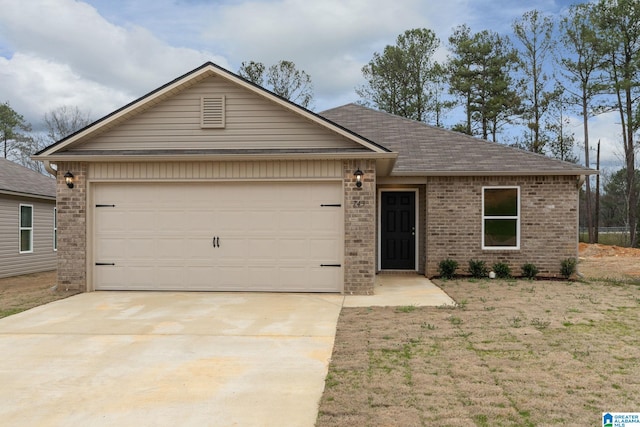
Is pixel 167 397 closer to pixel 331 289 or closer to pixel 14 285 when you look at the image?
pixel 331 289

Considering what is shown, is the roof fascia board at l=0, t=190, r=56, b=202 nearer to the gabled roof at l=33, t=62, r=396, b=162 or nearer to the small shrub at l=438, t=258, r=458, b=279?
the gabled roof at l=33, t=62, r=396, b=162

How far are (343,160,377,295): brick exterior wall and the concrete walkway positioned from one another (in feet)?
2.10

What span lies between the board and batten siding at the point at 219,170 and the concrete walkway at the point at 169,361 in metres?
2.50

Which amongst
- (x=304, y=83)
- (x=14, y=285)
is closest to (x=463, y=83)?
(x=304, y=83)

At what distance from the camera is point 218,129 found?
9734 mm

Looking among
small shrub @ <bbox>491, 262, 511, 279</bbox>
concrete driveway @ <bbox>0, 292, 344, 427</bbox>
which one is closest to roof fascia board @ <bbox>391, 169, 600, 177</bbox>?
small shrub @ <bbox>491, 262, 511, 279</bbox>

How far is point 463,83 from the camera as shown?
2694cm

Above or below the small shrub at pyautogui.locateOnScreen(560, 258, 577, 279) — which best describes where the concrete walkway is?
below

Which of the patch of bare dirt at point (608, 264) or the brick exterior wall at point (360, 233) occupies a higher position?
the brick exterior wall at point (360, 233)

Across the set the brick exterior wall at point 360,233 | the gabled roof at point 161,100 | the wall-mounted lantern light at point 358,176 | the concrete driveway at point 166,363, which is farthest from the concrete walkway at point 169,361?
the gabled roof at point 161,100

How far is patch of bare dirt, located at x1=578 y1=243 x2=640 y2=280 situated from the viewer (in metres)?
13.5

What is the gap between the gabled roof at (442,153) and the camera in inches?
466

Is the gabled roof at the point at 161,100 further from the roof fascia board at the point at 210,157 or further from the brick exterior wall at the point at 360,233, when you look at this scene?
the brick exterior wall at the point at 360,233

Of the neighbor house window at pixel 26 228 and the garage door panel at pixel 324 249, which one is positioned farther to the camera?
the neighbor house window at pixel 26 228
